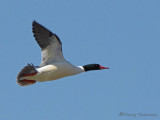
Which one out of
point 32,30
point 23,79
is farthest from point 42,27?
point 23,79

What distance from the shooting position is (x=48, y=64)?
1084 cm

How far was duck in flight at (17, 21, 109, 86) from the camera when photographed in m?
10.4

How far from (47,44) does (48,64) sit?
2.01ft

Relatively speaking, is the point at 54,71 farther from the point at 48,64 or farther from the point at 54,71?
the point at 48,64

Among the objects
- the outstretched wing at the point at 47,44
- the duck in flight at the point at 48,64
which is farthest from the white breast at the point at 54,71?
the outstretched wing at the point at 47,44

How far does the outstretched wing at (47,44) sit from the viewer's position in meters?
10.3

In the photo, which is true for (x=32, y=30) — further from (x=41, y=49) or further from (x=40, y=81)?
(x=40, y=81)

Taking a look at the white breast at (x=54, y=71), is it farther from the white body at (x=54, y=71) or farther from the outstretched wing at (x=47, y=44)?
the outstretched wing at (x=47, y=44)

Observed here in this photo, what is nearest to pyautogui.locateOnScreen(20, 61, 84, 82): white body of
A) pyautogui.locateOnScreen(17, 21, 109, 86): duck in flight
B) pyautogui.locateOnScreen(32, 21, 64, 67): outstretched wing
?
pyautogui.locateOnScreen(17, 21, 109, 86): duck in flight

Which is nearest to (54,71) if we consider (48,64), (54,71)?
(54,71)

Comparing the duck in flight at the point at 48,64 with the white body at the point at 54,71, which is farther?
the white body at the point at 54,71

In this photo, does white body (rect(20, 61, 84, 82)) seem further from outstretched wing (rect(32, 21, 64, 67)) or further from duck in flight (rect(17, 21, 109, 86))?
outstretched wing (rect(32, 21, 64, 67))

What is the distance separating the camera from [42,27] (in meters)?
10.2

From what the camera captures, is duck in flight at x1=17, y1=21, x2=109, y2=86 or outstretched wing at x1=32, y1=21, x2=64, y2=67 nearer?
outstretched wing at x1=32, y1=21, x2=64, y2=67
